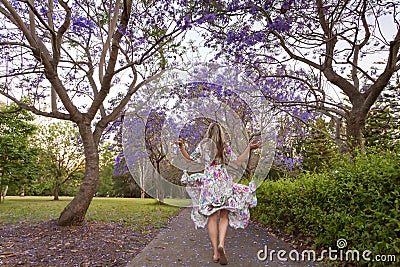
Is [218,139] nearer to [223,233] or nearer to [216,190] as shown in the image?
[216,190]

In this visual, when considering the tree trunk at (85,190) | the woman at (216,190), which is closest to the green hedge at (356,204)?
the woman at (216,190)

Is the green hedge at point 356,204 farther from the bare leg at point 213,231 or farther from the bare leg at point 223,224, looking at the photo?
the bare leg at point 213,231

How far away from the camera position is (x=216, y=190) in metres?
3.87

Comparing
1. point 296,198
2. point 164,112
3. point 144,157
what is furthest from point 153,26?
point 296,198

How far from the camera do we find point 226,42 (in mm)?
6781

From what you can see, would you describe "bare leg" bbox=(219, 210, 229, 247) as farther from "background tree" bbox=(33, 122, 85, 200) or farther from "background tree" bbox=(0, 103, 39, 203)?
"background tree" bbox=(33, 122, 85, 200)

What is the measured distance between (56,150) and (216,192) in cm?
1849

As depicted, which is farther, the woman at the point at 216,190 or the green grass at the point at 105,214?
the green grass at the point at 105,214

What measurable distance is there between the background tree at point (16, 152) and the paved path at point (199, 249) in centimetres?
1172

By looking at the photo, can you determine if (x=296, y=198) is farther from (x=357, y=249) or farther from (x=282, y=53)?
(x=282, y=53)

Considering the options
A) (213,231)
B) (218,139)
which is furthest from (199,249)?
(218,139)

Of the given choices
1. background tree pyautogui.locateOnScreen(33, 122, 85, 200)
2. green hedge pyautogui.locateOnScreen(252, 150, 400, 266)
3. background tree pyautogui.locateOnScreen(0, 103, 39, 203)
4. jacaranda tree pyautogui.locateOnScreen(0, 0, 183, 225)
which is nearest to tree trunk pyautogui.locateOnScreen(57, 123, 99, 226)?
jacaranda tree pyautogui.locateOnScreen(0, 0, 183, 225)

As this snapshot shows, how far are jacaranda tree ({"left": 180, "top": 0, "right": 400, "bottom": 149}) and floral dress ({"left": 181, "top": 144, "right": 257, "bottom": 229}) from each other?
8.20 ft

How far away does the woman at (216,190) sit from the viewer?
382 centimetres
